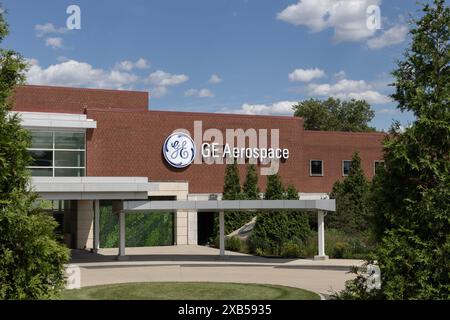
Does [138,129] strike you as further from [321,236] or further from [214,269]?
[214,269]

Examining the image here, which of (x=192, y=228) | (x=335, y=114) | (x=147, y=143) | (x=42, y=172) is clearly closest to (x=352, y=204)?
(x=192, y=228)

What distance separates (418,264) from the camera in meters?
10.5

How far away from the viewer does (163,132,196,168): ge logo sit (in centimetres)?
4100

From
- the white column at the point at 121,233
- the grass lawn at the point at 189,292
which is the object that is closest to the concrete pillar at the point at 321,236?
the white column at the point at 121,233

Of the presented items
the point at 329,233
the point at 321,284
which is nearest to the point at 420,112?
the point at 321,284

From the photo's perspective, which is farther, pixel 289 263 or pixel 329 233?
pixel 329 233

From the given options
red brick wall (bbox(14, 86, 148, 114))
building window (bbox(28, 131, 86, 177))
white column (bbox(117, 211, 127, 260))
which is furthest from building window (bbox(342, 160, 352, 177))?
white column (bbox(117, 211, 127, 260))

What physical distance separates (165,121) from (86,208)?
781cm

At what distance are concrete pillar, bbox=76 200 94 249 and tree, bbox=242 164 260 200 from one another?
33.6 feet

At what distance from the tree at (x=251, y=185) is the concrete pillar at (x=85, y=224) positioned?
10.2 m

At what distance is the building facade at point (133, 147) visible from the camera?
37062mm

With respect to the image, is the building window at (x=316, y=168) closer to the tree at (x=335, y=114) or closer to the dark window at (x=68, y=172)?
the dark window at (x=68, y=172)
